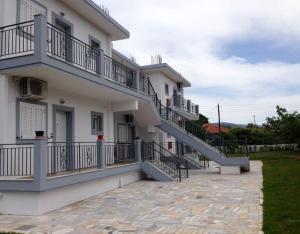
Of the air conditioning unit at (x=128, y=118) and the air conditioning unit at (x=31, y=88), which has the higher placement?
the air conditioning unit at (x=31, y=88)

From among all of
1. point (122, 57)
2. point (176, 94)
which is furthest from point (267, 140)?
point (122, 57)

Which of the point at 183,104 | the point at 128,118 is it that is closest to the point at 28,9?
the point at 128,118

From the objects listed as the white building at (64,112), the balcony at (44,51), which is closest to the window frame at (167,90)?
the white building at (64,112)

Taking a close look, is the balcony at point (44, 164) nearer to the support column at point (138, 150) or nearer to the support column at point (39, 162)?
the support column at point (39, 162)

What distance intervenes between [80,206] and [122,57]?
1123cm

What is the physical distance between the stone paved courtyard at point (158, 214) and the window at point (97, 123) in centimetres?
346

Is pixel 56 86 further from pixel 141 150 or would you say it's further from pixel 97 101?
pixel 141 150

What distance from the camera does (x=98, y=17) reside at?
1480 cm

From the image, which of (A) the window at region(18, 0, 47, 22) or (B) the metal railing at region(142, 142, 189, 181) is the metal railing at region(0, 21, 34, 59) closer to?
(A) the window at region(18, 0, 47, 22)

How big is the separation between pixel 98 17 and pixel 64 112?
4.19 meters

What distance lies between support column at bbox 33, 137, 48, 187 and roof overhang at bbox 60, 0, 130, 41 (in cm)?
622

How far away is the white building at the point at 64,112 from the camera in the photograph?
963 cm

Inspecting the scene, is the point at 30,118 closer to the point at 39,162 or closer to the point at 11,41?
the point at 11,41

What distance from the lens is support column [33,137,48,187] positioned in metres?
9.12
